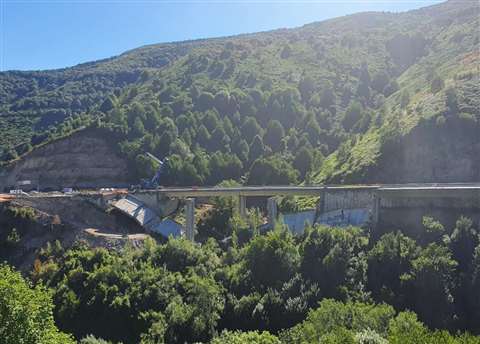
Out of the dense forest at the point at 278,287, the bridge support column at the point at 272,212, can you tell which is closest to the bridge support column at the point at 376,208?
the dense forest at the point at 278,287

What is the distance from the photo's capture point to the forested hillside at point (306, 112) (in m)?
73.2

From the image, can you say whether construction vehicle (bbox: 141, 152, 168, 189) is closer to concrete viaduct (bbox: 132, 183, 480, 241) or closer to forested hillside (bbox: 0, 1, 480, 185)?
forested hillside (bbox: 0, 1, 480, 185)

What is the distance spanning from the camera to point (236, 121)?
367 feet

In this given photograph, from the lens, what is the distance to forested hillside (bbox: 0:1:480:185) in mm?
73188

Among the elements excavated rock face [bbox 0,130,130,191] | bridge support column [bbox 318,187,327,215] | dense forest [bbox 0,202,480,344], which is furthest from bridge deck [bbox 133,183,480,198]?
excavated rock face [bbox 0,130,130,191]

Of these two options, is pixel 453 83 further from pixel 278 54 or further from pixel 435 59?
pixel 278 54

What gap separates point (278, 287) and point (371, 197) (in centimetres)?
2034

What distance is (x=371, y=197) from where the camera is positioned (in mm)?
60125

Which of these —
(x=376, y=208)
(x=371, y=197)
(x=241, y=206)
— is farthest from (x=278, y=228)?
(x=241, y=206)

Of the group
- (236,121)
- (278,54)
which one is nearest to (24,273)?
(236,121)

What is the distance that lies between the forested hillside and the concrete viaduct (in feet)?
41.6

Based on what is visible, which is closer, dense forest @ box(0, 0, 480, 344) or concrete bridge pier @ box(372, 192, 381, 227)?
dense forest @ box(0, 0, 480, 344)

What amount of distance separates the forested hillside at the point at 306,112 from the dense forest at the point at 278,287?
80.4 ft

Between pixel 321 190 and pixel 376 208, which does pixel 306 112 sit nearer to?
pixel 321 190
